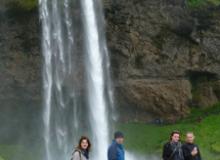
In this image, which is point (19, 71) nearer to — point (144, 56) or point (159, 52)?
point (144, 56)

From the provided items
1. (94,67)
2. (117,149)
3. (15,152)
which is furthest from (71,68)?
(117,149)

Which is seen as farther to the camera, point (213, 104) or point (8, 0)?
point (213, 104)

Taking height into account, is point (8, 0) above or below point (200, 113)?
above

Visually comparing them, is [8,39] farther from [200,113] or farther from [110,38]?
[200,113]

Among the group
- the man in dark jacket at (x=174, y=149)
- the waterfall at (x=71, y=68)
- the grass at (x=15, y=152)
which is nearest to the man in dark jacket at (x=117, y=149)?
the man in dark jacket at (x=174, y=149)

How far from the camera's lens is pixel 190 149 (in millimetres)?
11008

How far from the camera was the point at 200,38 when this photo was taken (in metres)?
28.6

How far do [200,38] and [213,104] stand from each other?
3.91m

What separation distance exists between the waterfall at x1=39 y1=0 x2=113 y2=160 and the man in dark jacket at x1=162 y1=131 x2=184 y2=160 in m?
15.3

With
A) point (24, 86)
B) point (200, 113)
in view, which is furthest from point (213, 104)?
point (24, 86)

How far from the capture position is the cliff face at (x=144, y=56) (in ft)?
90.2

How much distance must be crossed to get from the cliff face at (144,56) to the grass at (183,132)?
2.66 ft

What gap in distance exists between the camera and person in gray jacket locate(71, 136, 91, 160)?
33.2 ft

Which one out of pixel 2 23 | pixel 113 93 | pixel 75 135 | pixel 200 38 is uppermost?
pixel 2 23
